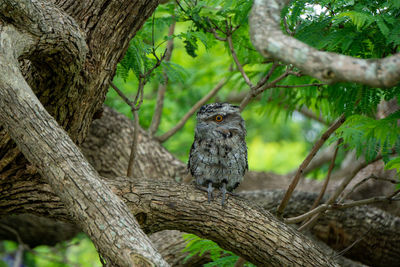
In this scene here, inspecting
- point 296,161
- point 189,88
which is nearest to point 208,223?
point 189,88

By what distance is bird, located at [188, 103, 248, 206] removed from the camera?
3854 mm

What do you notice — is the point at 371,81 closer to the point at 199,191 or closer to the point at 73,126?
the point at 199,191

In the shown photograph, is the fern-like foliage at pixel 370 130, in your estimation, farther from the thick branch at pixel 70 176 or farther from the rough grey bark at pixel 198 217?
the thick branch at pixel 70 176

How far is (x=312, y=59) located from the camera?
1.97 metres

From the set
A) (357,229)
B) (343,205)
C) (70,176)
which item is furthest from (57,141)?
(357,229)

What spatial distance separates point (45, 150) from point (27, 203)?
1.04 meters

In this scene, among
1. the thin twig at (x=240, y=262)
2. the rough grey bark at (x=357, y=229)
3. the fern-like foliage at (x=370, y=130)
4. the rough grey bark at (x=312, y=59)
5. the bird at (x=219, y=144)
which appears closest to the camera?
the rough grey bark at (x=312, y=59)

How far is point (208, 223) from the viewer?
3.34m

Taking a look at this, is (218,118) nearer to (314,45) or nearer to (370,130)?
(314,45)

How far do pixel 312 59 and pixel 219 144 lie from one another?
1963 mm

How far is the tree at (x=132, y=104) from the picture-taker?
7.55 ft

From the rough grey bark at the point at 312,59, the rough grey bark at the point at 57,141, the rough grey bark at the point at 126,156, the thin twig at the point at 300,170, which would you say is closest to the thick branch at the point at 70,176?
the rough grey bark at the point at 57,141

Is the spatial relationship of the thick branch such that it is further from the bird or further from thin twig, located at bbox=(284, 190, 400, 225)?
thin twig, located at bbox=(284, 190, 400, 225)

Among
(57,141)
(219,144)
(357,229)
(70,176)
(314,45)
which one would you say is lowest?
(357,229)
